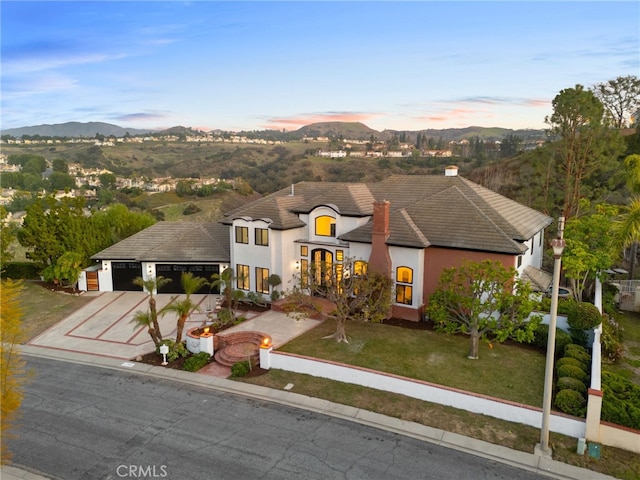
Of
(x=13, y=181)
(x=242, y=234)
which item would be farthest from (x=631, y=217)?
(x=13, y=181)

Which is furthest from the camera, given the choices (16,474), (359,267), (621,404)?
(359,267)

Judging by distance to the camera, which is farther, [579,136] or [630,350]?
[579,136]

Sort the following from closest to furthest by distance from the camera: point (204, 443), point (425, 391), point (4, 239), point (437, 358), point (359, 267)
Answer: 1. point (204, 443)
2. point (425, 391)
3. point (437, 358)
4. point (359, 267)
5. point (4, 239)

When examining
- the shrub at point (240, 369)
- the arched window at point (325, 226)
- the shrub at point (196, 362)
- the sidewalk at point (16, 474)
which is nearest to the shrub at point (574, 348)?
the shrub at point (240, 369)

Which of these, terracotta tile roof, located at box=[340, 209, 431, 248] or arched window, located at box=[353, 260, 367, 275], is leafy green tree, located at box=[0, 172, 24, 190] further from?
arched window, located at box=[353, 260, 367, 275]

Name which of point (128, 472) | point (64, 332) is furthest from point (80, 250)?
point (128, 472)

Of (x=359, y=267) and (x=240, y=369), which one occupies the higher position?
(x=359, y=267)

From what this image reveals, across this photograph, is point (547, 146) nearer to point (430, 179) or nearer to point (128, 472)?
point (430, 179)

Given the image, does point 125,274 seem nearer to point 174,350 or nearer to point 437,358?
point 174,350
